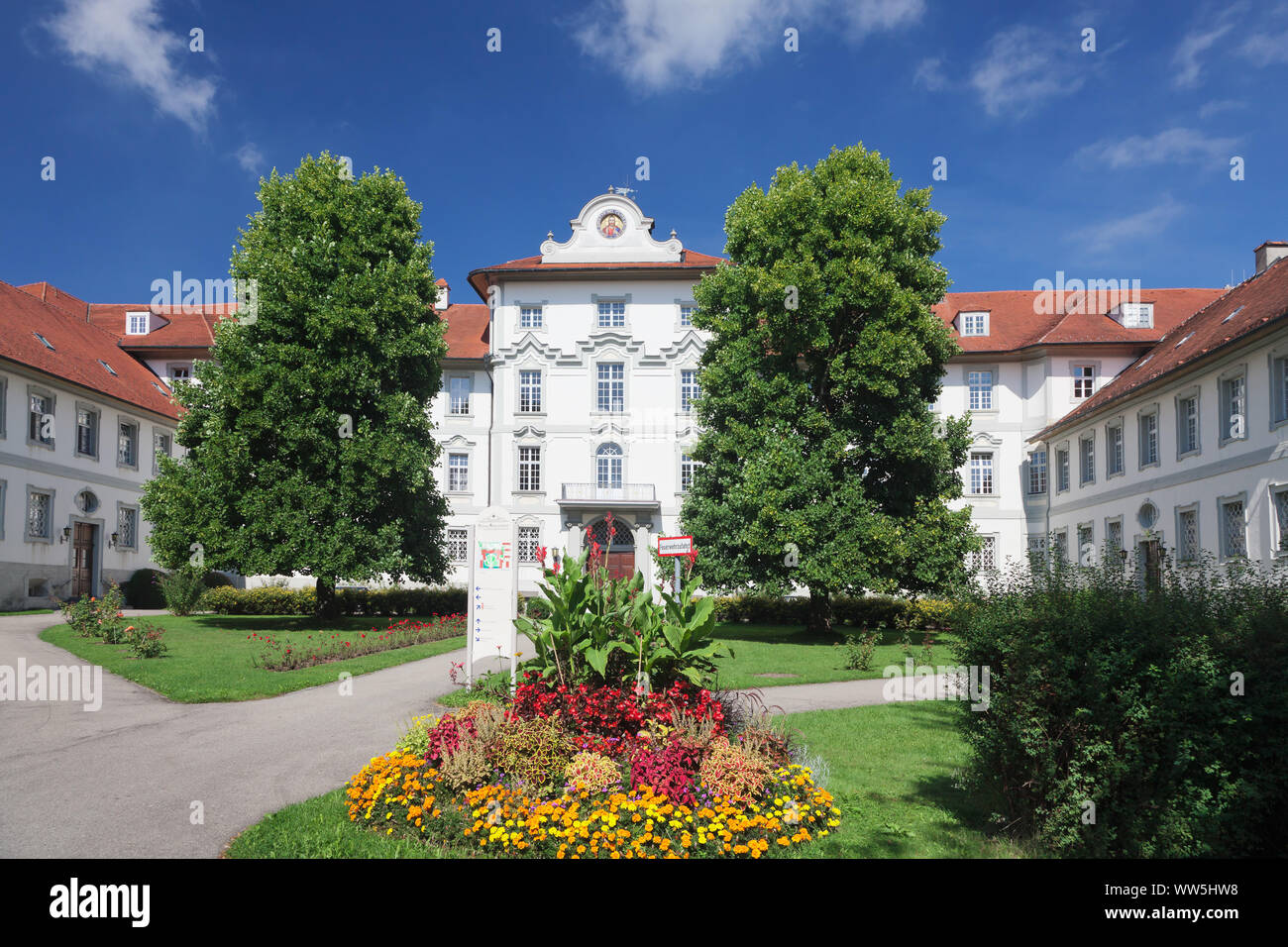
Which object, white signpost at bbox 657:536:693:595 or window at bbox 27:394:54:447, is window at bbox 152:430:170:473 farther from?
white signpost at bbox 657:536:693:595

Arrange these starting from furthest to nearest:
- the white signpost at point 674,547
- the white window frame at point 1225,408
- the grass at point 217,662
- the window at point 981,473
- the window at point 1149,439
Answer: the window at point 981,473 → the window at point 1149,439 → the white window frame at point 1225,408 → the white signpost at point 674,547 → the grass at point 217,662

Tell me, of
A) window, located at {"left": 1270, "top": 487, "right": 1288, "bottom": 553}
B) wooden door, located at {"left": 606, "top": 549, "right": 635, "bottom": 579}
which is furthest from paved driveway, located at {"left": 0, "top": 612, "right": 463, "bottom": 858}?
wooden door, located at {"left": 606, "top": 549, "right": 635, "bottom": 579}

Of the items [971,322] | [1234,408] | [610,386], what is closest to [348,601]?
[610,386]

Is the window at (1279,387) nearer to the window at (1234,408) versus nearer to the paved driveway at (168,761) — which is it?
the window at (1234,408)

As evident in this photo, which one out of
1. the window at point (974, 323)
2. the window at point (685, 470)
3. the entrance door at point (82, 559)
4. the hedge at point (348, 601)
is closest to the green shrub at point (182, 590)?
the hedge at point (348, 601)

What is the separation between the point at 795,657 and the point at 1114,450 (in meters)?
20.4

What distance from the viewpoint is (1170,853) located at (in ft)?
17.1

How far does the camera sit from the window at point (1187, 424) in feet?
90.1

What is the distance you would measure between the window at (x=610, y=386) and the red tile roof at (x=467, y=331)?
6.03 m

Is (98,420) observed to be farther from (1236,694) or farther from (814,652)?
(1236,694)

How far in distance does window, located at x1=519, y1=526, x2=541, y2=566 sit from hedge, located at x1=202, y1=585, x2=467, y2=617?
13.3 feet

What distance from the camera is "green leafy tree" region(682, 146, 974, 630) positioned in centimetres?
2375

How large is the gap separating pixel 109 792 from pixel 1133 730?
8036 millimetres
